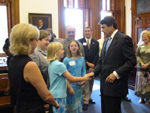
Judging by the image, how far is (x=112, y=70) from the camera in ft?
6.81

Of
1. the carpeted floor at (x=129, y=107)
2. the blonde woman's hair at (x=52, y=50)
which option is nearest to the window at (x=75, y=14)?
the carpeted floor at (x=129, y=107)

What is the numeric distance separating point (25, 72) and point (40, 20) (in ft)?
13.9

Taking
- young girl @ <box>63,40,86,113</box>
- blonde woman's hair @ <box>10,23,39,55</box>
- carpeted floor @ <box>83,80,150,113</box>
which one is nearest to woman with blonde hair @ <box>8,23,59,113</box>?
blonde woman's hair @ <box>10,23,39,55</box>

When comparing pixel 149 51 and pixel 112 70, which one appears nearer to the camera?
pixel 112 70

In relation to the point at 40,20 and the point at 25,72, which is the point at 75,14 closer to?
the point at 40,20

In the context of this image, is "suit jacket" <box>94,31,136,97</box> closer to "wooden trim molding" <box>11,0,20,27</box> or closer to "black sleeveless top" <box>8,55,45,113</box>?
"black sleeveless top" <box>8,55,45,113</box>

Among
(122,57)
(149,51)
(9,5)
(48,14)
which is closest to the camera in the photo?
(122,57)

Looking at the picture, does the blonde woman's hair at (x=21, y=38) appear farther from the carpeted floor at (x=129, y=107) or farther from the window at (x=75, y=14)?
the window at (x=75, y=14)

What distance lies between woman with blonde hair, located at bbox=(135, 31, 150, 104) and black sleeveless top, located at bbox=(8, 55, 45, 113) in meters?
3.05

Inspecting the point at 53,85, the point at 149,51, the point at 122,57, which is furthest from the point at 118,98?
the point at 149,51

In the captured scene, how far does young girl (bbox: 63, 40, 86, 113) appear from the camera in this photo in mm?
2613

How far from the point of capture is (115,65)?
2.06 m

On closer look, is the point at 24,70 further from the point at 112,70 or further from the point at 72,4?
the point at 72,4

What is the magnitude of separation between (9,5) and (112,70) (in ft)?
13.4
